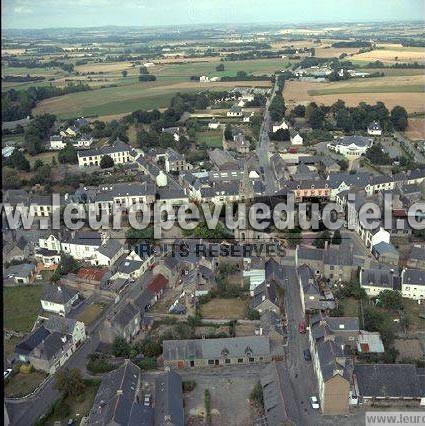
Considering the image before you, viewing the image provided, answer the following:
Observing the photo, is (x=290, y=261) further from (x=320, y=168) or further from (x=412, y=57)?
(x=412, y=57)

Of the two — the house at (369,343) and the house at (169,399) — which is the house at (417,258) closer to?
the house at (369,343)

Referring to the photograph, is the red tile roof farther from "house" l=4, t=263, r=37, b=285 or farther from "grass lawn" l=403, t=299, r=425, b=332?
"grass lawn" l=403, t=299, r=425, b=332

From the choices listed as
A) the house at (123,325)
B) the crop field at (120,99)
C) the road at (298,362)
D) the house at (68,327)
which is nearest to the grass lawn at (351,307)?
the road at (298,362)

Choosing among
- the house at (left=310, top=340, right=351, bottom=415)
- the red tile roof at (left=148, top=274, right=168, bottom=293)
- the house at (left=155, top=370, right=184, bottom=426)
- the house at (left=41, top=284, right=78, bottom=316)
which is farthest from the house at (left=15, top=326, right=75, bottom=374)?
the house at (left=310, top=340, right=351, bottom=415)

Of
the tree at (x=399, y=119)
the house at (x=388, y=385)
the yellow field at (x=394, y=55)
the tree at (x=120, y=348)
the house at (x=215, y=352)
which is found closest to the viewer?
the house at (x=388, y=385)

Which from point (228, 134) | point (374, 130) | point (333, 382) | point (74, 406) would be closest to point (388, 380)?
point (333, 382)
